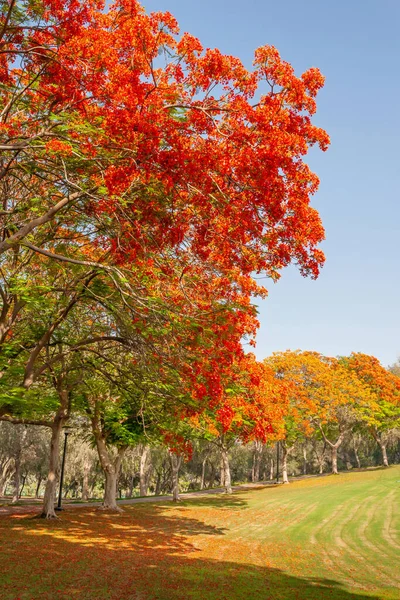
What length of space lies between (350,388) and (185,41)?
5248 centimetres

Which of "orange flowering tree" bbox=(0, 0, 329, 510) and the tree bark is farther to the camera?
the tree bark

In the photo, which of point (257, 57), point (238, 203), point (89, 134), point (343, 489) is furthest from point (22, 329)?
point (343, 489)

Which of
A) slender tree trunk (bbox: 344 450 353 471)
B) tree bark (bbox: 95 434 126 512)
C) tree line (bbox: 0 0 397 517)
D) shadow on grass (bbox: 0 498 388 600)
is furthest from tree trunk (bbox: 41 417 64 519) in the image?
slender tree trunk (bbox: 344 450 353 471)

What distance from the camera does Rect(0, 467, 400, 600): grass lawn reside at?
10.5m

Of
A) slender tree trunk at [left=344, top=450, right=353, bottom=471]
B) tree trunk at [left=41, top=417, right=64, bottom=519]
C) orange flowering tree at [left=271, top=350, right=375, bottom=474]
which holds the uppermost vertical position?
orange flowering tree at [left=271, top=350, right=375, bottom=474]

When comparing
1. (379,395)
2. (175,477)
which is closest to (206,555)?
(175,477)

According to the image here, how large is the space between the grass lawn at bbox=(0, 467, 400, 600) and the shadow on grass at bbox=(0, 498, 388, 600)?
3 centimetres

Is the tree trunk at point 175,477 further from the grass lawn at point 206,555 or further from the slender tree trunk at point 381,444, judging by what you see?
the slender tree trunk at point 381,444

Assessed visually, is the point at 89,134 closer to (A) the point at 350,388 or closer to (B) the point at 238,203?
(B) the point at 238,203

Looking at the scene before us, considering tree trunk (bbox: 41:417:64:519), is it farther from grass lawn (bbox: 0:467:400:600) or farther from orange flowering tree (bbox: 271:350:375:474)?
orange flowering tree (bbox: 271:350:375:474)

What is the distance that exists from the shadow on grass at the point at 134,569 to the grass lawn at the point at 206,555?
3 centimetres

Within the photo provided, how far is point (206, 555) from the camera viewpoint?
15.4 m

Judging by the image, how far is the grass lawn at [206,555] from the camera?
10539 mm

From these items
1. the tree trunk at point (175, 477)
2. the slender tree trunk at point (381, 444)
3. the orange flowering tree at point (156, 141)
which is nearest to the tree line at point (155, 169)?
the orange flowering tree at point (156, 141)
